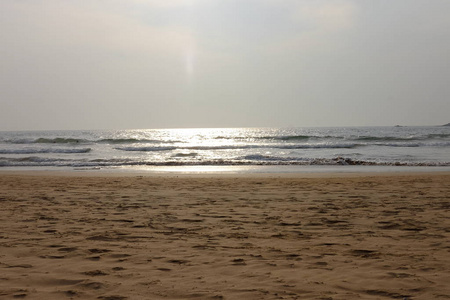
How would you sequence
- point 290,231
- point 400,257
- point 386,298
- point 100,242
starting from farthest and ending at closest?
point 290,231, point 100,242, point 400,257, point 386,298

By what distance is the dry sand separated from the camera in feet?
11.6

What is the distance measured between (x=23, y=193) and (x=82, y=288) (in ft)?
23.4

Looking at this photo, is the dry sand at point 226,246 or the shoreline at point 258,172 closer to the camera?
the dry sand at point 226,246

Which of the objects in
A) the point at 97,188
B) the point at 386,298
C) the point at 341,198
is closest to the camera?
the point at 386,298

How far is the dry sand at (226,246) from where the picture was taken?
3.55 meters

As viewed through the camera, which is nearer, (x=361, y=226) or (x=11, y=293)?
(x=11, y=293)

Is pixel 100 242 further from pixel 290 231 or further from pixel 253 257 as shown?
pixel 290 231

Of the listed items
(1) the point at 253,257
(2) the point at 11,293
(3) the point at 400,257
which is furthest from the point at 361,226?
(2) the point at 11,293

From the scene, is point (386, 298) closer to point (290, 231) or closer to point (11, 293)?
point (290, 231)

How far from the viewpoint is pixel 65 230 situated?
5770 millimetres

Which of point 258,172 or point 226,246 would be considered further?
point 258,172

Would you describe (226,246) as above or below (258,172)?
below

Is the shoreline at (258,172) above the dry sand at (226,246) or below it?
above

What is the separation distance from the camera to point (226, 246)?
4.89 meters
